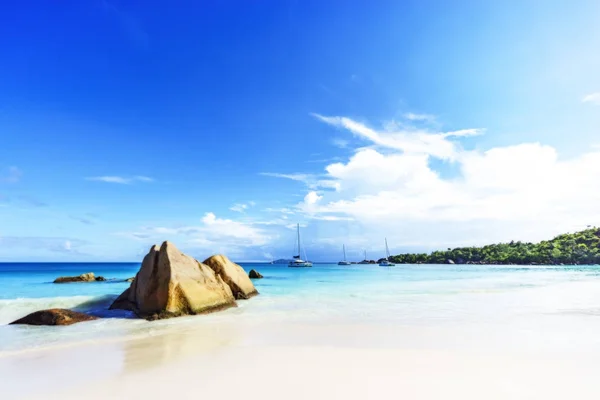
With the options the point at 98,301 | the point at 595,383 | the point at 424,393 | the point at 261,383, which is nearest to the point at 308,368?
the point at 261,383

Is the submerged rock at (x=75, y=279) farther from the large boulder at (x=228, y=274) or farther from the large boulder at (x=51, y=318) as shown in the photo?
the large boulder at (x=51, y=318)

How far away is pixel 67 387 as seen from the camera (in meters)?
5.06

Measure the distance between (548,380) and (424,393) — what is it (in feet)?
7.08

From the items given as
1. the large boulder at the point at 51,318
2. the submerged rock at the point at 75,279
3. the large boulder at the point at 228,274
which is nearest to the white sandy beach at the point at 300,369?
the large boulder at the point at 51,318

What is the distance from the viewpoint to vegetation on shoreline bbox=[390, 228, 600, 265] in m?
102

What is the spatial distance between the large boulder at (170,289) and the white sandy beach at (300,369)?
3.51 meters

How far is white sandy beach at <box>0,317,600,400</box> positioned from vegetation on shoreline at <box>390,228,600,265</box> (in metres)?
123

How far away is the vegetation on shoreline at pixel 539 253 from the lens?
10200cm

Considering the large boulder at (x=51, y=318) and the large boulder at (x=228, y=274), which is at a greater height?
the large boulder at (x=228, y=274)

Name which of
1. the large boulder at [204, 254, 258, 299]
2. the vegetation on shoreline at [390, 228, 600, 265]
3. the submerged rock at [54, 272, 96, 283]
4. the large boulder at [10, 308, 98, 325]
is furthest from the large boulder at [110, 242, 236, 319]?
the vegetation on shoreline at [390, 228, 600, 265]

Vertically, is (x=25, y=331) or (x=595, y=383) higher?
(x=25, y=331)

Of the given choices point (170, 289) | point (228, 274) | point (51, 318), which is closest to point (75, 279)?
point (228, 274)

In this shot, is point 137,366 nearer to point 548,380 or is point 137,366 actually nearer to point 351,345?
point 351,345

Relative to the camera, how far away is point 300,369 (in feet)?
18.9
